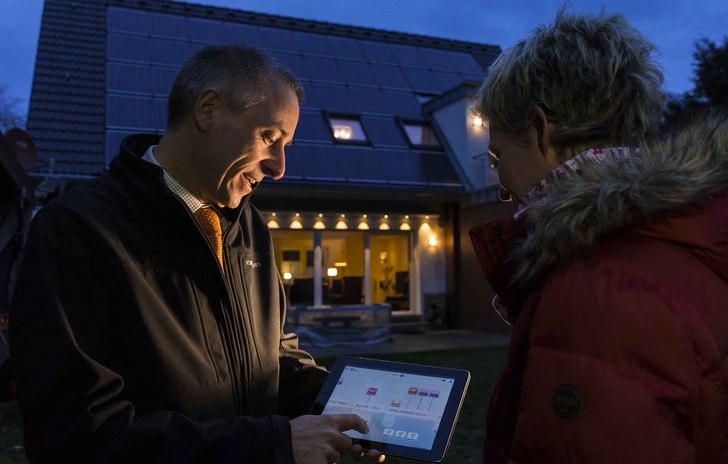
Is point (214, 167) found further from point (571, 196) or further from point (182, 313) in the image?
point (571, 196)

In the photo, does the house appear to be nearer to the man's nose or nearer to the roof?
the roof

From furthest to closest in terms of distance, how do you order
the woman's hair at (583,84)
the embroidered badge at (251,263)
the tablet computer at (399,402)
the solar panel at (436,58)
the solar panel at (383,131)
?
the solar panel at (436,58) → the solar panel at (383,131) → the embroidered badge at (251,263) → the tablet computer at (399,402) → the woman's hair at (583,84)

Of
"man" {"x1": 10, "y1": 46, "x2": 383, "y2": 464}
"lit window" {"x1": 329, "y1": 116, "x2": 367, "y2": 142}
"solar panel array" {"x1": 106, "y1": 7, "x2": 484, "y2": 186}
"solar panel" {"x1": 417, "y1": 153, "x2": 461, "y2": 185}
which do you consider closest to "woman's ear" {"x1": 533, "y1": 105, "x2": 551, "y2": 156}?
"man" {"x1": 10, "y1": 46, "x2": 383, "y2": 464}

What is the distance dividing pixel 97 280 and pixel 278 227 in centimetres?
1237

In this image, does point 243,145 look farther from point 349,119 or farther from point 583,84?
point 349,119

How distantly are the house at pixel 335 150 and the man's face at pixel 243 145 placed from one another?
1102cm

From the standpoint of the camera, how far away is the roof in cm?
1360

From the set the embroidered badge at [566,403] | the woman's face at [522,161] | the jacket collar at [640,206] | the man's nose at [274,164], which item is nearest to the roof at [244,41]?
the man's nose at [274,164]

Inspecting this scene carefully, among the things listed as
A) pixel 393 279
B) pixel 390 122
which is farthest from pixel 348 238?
pixel 390 122

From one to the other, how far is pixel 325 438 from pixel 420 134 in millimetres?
14970

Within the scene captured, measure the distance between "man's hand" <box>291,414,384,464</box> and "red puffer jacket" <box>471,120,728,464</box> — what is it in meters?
0.48

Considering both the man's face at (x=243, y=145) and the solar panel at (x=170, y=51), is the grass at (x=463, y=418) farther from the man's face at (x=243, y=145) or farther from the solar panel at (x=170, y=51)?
the solar panel at (x=170, y=51)

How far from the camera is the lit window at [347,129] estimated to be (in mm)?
15094

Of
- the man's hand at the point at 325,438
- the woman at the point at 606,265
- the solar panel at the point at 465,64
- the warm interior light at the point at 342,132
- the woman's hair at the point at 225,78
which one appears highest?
the solar panel at the point at 465,64
